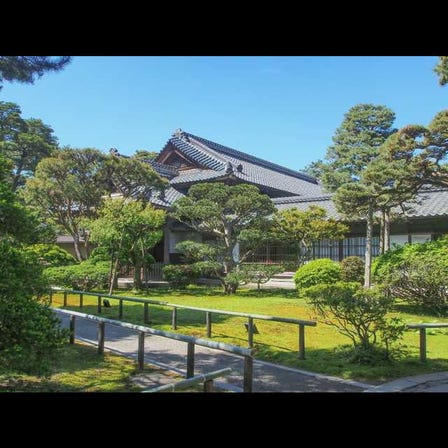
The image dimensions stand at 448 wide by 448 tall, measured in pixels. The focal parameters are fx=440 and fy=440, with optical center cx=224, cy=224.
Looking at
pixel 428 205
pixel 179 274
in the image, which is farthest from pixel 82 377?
pixel 428 205

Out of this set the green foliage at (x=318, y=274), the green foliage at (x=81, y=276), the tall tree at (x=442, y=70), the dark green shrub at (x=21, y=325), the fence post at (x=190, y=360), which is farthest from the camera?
the green foliage at (x=81, y=276)

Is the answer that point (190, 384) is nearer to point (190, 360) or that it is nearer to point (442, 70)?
point (190, 360)

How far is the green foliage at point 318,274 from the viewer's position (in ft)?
42.2

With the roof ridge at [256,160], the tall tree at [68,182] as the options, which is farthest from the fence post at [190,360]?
the roof ridge at [256,160]

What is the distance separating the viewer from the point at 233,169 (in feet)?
65.8

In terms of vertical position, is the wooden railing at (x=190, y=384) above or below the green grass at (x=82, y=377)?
above

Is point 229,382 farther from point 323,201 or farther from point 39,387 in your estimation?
point 323,201

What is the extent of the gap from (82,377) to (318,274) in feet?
29.4

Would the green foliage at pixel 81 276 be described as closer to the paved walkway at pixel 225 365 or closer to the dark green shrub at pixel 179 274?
the dark green shrub at pixel 179 274

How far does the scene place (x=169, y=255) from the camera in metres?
17.8

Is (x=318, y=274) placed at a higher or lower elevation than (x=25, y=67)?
lower

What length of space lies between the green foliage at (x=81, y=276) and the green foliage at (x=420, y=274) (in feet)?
26.6

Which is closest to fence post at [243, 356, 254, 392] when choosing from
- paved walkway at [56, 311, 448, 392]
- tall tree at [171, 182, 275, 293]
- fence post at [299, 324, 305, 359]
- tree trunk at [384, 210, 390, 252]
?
paved walkway at [56, 311, 448, 392]
